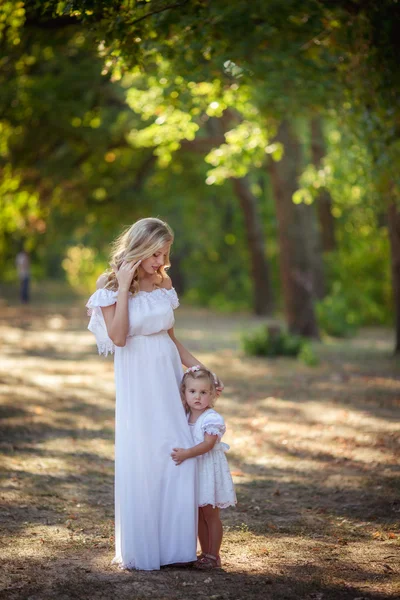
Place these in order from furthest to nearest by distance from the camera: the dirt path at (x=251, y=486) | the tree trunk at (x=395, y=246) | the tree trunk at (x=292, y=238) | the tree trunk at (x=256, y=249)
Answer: the tree trunk at (x=256, y=249), the tree trunk at (x=292, y=238), the tree trunk at (x=395, y=246), the dirt path at (x=251, y=486)

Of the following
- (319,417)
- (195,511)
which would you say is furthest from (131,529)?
(319,417)

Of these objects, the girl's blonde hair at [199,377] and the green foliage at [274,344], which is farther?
the green foliage at [274,344]

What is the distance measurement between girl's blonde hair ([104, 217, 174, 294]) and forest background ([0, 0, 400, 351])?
94.3 inches

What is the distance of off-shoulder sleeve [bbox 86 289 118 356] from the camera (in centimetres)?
498

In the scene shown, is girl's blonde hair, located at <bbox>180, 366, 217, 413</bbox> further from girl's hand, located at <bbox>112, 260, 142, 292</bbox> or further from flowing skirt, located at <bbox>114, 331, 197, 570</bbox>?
girl's hand, located at <bbox>112, 260, 142, 292</bbox>

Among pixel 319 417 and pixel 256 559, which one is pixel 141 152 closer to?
pixel 319 417

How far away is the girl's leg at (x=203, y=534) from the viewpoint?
5.14 m

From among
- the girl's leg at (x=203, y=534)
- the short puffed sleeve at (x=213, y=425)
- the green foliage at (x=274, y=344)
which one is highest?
the short puffed sleeve at (x=213, y=425)

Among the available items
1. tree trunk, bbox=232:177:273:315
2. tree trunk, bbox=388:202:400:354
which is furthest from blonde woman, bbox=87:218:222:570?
tree trunk, bbox=232:177:273:315

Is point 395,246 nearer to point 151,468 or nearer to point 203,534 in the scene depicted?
point 203,534

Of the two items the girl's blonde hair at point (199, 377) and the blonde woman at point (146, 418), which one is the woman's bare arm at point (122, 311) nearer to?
the blonde woman at point (146, 418)

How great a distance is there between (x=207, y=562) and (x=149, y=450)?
A: 78cm

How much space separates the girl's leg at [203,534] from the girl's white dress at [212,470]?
168 millimetres

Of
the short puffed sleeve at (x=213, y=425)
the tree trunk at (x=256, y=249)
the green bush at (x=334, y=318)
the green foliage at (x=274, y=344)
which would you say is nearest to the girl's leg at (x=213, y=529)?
the short puffed sleeve at (x=213, y=425)
